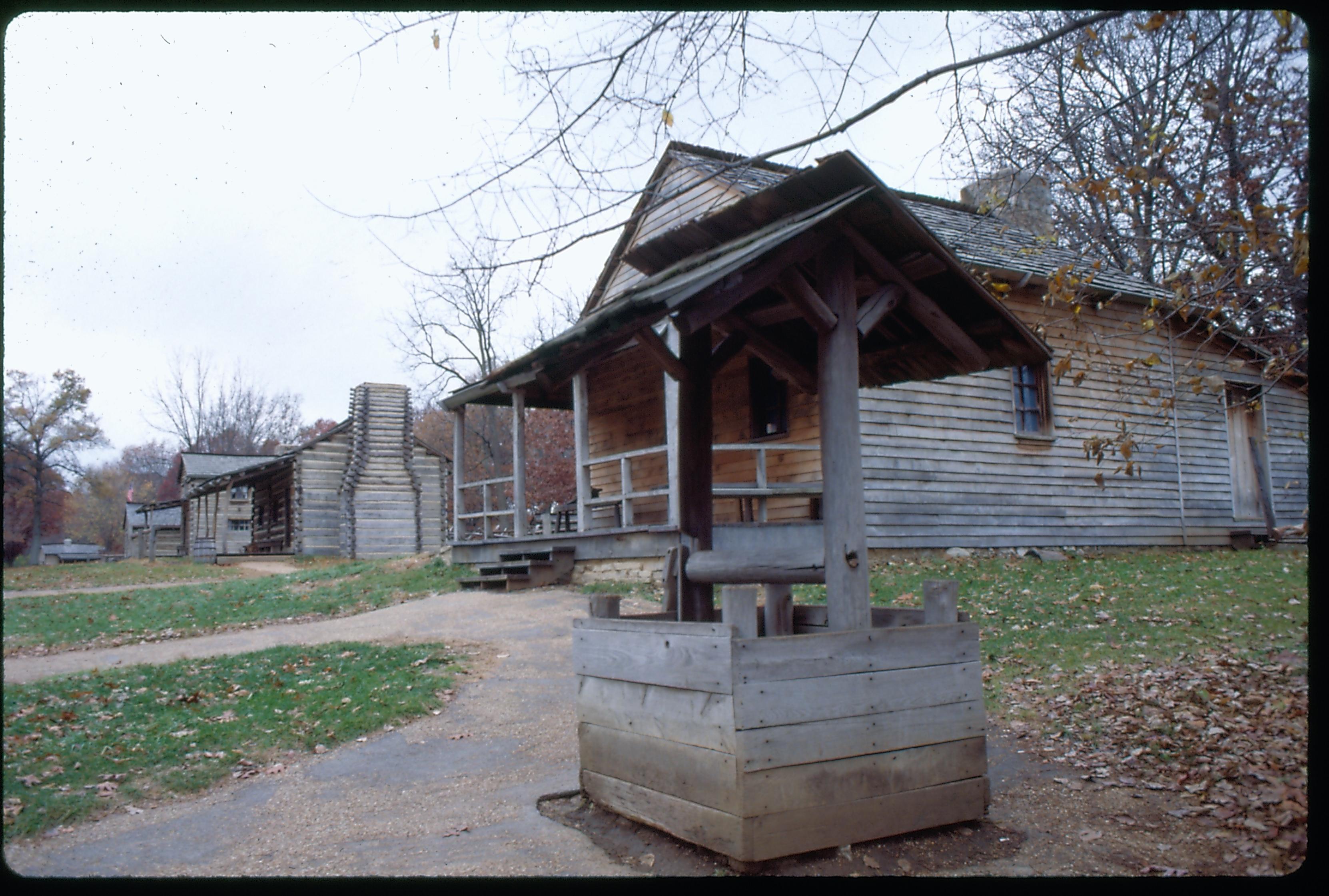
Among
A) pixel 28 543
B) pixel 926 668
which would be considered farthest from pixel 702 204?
pixel 28 543

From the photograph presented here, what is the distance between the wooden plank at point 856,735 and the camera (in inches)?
159

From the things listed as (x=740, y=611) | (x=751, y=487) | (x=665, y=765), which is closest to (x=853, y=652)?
(x=740, y=611)

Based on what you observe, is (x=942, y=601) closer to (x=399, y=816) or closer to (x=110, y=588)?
(x=399, y=816)

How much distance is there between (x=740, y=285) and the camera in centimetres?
459

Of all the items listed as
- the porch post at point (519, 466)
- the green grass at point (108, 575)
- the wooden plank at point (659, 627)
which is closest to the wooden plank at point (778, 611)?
the wooden plank at point (659, 627)

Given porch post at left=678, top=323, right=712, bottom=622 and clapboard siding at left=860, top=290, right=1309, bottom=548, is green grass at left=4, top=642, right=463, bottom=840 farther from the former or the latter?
clapboard siding at left=860, top=290, right=1309, bottom=548

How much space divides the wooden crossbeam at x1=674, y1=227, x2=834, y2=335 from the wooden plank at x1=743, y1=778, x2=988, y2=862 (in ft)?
7.95

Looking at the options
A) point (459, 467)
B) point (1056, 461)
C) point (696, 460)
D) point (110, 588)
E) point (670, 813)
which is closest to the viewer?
point (670, 813)

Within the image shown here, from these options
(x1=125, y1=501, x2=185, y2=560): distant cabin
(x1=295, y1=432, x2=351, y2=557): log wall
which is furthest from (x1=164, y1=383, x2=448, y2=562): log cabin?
(x1=125, y1=501, x2=185, y2=560): distant cabin

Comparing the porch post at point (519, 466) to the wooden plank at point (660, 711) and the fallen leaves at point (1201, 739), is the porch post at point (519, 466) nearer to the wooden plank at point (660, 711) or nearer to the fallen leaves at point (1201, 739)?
the fallen leaves at point (1201, 739)

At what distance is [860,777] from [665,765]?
97cm

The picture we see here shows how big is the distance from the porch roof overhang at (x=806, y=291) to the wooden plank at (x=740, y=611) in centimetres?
A: 137

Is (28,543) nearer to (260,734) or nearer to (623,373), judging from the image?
(623,373)

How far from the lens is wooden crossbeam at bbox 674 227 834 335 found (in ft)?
14.8
